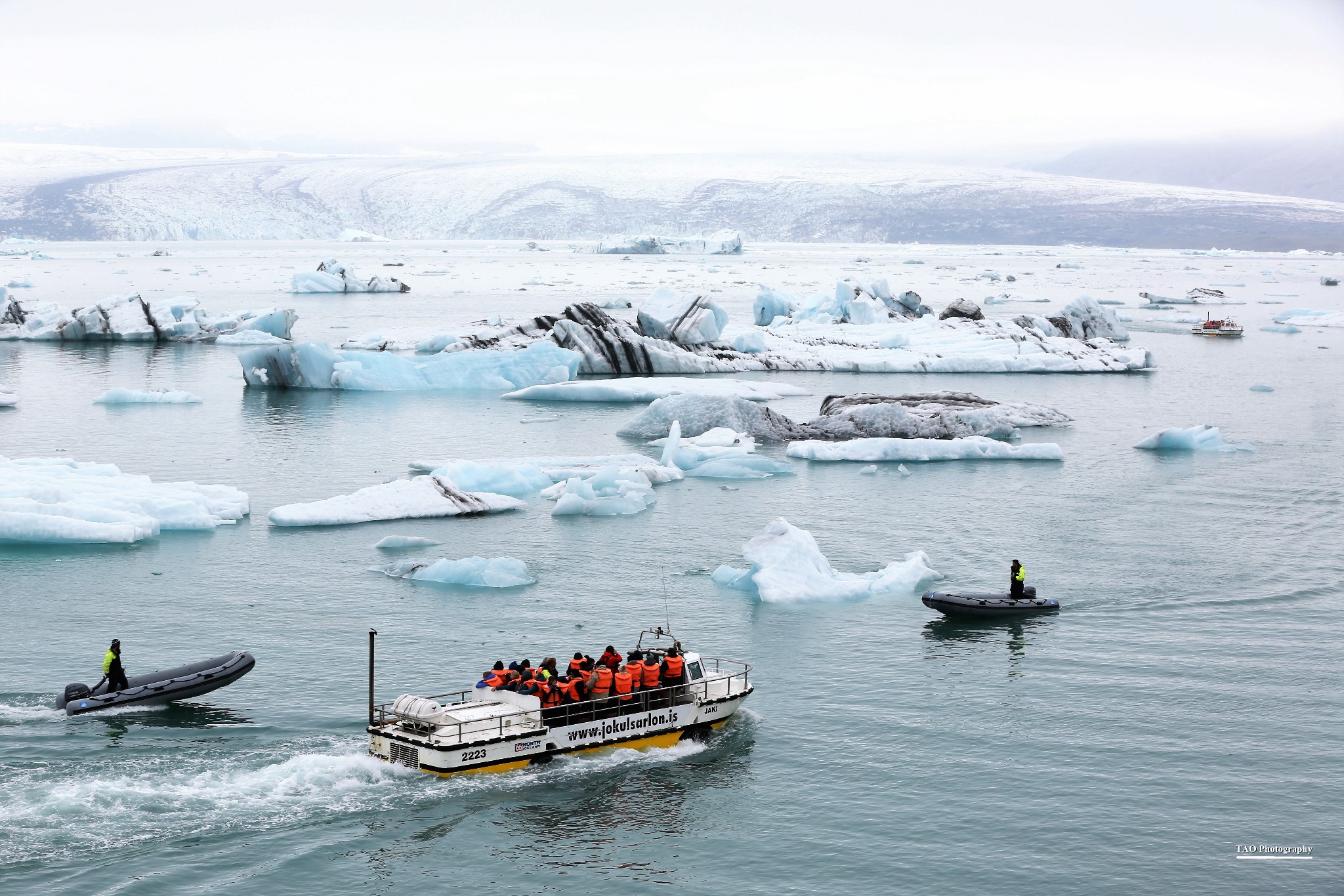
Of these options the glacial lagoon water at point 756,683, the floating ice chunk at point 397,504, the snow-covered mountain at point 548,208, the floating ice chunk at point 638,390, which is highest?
the snow-covered mountain at point 548,208

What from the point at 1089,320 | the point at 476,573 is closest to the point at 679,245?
the point at 1089,320

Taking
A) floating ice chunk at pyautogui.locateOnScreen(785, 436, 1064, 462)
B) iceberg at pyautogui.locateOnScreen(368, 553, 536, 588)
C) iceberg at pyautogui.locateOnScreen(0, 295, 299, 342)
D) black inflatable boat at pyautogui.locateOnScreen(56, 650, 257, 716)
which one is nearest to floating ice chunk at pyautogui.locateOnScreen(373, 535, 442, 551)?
iceberg at pyautogui.locateOnScreen(368, 553, 536, 588)

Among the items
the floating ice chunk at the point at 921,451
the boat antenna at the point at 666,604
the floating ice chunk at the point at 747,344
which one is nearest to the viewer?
the boat antenna at the point at 666,604

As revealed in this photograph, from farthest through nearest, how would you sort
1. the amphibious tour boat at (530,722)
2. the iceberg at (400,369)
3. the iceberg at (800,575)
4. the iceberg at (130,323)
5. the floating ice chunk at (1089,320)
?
the floating ice chunk at (1089,320) < the iceberg at (130,323) < the iceberg at (400,369) < the iceberg at (800,575) < the amphibious tour boat at (530,722)

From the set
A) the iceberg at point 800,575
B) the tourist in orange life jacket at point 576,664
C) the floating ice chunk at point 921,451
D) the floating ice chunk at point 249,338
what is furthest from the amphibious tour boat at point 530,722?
the floating ice chunk at point 249,338

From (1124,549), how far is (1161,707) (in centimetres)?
967

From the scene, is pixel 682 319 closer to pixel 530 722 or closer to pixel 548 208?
pixel 530 722

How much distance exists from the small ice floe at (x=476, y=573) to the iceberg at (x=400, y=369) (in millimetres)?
26302

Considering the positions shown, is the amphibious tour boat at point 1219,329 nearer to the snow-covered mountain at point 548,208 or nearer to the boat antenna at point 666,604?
the boat antenna at point 666,604

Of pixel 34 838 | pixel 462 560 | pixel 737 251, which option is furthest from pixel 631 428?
pixel 737 251

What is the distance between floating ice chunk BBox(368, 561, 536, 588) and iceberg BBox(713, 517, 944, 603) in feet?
12.8

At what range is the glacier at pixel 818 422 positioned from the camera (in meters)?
41.6

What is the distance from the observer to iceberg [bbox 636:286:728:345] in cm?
5831

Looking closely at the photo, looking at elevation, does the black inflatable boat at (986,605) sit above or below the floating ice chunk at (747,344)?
below
